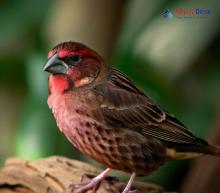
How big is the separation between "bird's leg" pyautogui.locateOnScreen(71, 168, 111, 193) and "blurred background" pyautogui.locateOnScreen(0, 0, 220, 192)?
1.41m

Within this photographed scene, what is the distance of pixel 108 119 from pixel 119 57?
6.29 feet

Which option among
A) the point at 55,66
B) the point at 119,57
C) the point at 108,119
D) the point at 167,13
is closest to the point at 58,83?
the point at 55,66

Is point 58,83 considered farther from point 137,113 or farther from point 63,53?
point 137,113

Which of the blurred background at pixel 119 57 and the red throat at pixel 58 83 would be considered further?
the blurred background at pixel 119 57

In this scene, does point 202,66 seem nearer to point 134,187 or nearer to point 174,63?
point 174,63

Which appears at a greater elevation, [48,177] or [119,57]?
[119,57]

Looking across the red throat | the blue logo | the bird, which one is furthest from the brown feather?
the blue logo

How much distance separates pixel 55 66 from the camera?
4926 mm

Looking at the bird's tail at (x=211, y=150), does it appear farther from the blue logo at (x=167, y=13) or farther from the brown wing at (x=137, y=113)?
the blue logo at (x=167, y=13)

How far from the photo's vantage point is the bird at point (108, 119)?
499cm

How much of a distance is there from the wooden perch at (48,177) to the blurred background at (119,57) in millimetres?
1123

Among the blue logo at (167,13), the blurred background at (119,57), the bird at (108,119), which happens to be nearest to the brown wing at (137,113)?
the bird at (108,119)

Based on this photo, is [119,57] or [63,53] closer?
[63,53]

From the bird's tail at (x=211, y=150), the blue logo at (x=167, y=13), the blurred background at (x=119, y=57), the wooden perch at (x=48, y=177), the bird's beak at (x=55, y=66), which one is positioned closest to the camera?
the bird's beak at (x=55, y=66)
